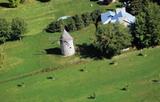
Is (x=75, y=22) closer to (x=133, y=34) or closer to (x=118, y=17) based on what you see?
(x=118, y=17)

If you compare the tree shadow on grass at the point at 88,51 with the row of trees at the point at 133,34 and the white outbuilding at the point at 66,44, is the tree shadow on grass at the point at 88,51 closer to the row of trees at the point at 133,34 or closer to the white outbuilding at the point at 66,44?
the row of trees at the point at 133,34

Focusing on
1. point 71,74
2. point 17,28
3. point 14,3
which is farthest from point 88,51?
point 14,3

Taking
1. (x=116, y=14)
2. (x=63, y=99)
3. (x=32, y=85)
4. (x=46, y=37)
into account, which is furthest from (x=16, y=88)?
(x=116, y=14)

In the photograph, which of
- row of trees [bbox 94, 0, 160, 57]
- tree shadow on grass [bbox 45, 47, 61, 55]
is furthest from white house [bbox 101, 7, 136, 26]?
tree shadow on grass [bbox 45, 47, 61, 55]

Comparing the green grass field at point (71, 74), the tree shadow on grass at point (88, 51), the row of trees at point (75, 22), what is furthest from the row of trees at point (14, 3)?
the tree shadow on grass at point (88, 51)

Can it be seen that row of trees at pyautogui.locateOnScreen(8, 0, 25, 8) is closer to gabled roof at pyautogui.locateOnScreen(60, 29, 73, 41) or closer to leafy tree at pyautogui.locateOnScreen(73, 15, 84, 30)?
leafy tree at pyautogui.locateOnScreen(73, 15, 84, 30)
